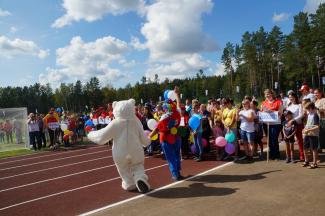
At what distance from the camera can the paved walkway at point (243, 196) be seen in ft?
17.8

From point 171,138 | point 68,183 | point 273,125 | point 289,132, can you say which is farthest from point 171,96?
point 68,183

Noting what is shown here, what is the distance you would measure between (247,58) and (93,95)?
4977cm

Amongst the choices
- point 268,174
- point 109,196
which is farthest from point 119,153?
point 268,174

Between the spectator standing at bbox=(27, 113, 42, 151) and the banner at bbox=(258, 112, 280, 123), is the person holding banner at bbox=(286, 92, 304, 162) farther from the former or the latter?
the spectator standing at bbox=(27, 113, 42, 151)

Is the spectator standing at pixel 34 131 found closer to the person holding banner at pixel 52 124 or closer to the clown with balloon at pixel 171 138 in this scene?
the person holding banner at pixel 52 124

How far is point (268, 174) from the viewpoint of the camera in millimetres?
7613

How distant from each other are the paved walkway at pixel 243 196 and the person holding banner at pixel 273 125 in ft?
3.80

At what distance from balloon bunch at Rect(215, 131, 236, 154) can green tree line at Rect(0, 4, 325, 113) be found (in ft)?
82.4

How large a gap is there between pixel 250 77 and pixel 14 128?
2444 inches

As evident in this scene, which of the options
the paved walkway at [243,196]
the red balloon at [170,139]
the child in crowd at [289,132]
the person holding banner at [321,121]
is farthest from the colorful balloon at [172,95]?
the person holding banner at [321,121]

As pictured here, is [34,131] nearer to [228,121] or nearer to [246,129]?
[228,121]

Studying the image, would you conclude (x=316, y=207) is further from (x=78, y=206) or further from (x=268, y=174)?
(x=78, y=206)

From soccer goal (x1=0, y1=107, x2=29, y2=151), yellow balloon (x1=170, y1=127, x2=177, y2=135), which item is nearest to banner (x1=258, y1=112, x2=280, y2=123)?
yellow balloon (x1=170, y1=127, x2=177, y2=135)

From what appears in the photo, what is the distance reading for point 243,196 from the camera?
6133mm
